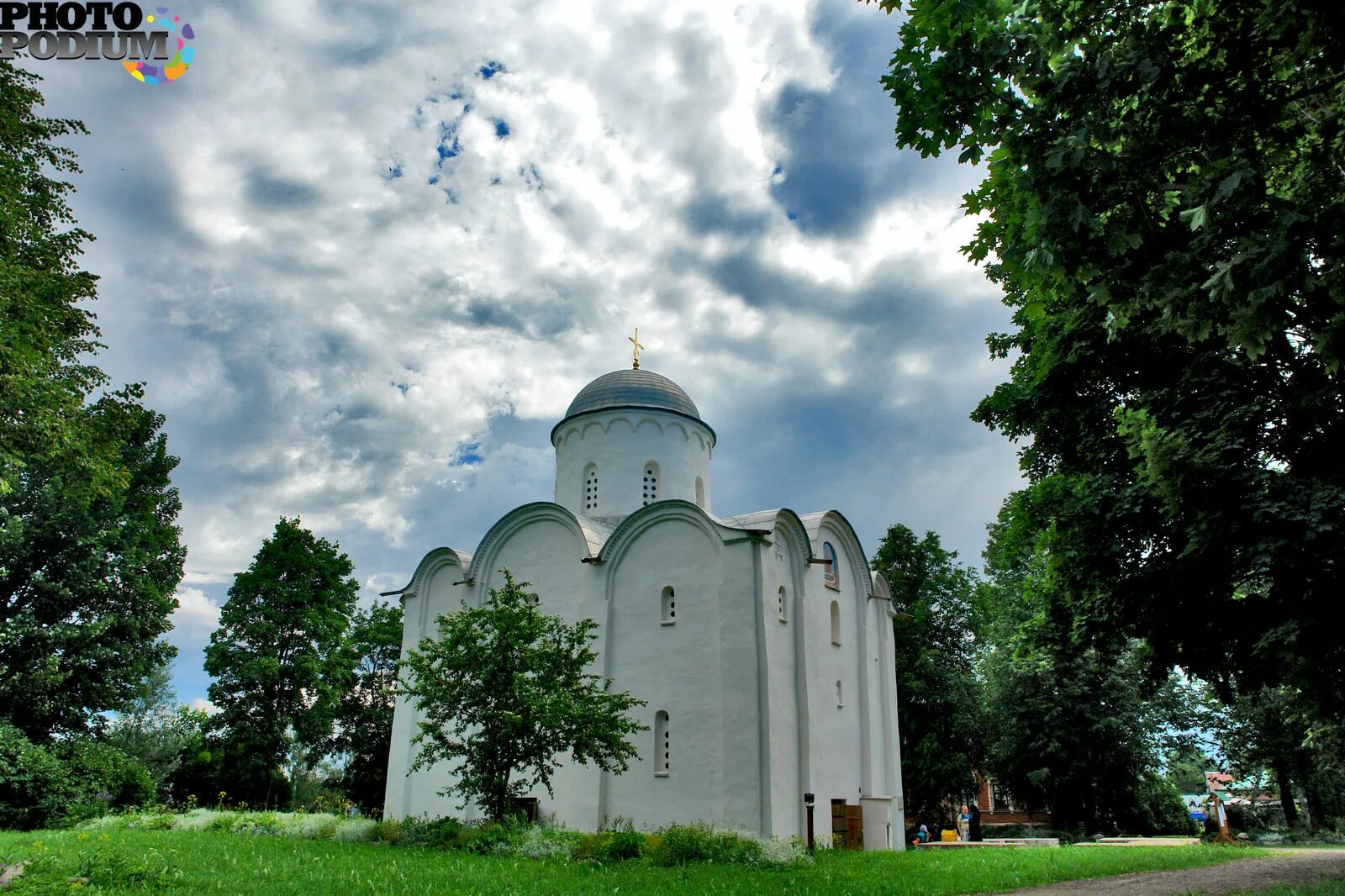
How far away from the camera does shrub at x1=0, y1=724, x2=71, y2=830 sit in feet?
58.4

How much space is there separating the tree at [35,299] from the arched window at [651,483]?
1244cm

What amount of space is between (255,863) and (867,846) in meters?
13.4

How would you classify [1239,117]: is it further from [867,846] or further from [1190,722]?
[1190,722]

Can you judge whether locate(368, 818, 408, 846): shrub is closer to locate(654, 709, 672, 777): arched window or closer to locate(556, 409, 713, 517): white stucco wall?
locate(654, 709, 672, 777): arched window

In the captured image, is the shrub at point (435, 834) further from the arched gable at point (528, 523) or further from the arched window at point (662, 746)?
the arched gable at point (528, 523)

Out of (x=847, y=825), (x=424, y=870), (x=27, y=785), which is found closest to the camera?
(x=424, y=870)

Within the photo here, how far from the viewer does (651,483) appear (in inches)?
916

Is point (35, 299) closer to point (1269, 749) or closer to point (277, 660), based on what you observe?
point (277, 660)

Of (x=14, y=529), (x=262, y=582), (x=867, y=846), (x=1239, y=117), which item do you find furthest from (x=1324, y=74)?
(x=262, y=582)

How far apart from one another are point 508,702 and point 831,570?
9.01 metres

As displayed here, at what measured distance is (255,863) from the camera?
414 inches

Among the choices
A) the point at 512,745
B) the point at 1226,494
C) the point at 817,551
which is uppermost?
the point at 817,551

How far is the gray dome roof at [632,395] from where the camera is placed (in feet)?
78.1

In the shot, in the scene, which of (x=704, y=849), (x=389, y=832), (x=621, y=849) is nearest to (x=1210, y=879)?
(x=704, y=849)
